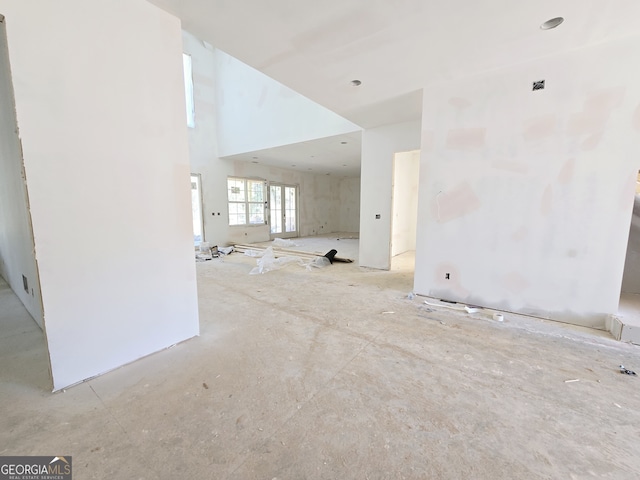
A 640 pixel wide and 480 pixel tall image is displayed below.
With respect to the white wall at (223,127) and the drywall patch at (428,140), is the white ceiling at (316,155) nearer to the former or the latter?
the white wall at (223,127)

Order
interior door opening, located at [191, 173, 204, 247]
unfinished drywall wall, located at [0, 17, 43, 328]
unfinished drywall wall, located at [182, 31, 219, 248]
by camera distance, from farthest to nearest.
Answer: interior door opening, located at [191, 173, 204, 247] < unfinished drywall wall, located at [182, 31, 219, 248] < unfinished drywall wall, located at [0, 17, 43, 328]

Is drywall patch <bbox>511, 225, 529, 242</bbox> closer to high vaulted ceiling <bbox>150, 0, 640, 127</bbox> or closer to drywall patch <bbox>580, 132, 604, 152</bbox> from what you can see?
drywall patch <bbox>580, 132, 604, 152</bbox>

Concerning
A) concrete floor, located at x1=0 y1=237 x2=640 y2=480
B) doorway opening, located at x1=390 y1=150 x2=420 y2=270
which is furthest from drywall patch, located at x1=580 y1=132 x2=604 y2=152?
doorway opening, located at x1=390 y1=150 x2=420 y2=270

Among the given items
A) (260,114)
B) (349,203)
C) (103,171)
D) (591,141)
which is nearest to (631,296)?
(591,141)

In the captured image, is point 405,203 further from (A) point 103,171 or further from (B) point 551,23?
(A) point 103,171

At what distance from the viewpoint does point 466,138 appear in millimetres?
2988

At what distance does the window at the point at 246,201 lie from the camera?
7.98 metres

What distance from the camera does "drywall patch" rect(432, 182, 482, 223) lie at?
3.02 metres

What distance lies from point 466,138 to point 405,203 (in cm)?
330

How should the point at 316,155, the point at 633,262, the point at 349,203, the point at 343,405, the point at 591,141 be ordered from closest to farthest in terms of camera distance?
the point at 343,405 → the point at 591,141 → the point at 633,262 → the point at 316,155 → the point at 349,203

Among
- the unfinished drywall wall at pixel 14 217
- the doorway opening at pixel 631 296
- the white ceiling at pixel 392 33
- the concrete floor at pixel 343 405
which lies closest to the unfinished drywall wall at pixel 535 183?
the doorway opening at pixel 631 296

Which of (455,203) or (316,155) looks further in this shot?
(316,155)

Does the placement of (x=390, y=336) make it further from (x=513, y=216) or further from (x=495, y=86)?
(x=495, y=86)

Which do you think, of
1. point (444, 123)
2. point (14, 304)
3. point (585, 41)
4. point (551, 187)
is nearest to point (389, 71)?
point (444, 123)
